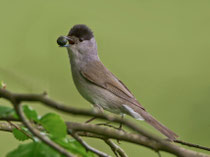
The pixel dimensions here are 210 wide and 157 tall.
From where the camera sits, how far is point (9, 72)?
4.60ft

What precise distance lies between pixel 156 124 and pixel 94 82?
72 centimetres

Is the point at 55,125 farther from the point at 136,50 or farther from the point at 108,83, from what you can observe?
the point at 136,50

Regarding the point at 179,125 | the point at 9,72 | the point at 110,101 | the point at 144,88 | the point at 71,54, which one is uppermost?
the point at 9,72

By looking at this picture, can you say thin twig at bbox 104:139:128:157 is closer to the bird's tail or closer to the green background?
the bird's tail

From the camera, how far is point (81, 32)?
11.3ft

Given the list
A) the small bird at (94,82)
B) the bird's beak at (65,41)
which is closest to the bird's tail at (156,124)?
the small bird at (94,82)

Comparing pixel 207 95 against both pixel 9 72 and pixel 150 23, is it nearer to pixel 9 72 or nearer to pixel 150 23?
pixel 150 23

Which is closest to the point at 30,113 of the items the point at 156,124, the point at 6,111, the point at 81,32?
the point at 6,111

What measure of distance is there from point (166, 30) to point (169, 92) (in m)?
1.30

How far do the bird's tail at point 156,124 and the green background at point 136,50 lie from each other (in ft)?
4.10

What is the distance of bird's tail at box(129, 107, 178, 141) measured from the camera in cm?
264

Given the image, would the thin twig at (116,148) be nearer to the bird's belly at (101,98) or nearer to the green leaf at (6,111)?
the green leaf at (6,111)

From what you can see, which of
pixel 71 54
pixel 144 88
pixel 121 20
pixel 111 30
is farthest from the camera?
pixel 121 20

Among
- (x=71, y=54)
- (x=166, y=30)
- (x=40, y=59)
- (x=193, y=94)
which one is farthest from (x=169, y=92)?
(x=71, y=54)
